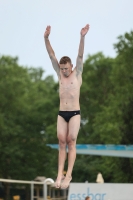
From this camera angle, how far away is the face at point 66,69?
1410 cm

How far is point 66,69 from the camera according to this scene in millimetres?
14156

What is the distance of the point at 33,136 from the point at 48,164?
364cm

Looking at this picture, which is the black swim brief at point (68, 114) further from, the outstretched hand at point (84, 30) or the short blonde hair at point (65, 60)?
the outstretched hand at point (84, 30)

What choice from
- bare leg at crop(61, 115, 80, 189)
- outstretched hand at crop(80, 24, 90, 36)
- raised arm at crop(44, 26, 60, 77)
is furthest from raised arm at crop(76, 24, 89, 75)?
bare leg at crop(61, 115, 80, 189)

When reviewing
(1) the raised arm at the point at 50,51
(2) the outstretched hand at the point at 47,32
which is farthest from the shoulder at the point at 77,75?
(2) the outstretched hand at the point at 47,32

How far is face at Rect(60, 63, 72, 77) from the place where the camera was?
46.2 ft

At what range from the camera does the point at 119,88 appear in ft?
235

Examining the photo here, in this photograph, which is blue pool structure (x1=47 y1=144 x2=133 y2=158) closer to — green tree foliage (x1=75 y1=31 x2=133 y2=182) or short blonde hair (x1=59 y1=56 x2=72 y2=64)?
green tree foliage (x1=75 y1=31 x2=133 y2=182)

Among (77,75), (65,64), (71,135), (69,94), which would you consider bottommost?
(71,135)

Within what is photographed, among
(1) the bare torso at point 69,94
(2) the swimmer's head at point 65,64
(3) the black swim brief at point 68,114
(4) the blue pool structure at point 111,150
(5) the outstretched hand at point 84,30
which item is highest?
(4) the blue pool structure at point 111,150

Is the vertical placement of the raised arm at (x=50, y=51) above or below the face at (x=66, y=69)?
above

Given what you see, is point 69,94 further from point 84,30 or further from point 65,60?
point 84,30

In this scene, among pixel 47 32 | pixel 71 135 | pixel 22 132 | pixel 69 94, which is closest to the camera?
pixel 69 94

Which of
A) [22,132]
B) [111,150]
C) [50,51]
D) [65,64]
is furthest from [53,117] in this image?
[65,64]
